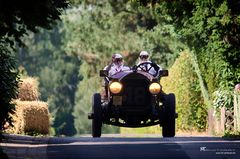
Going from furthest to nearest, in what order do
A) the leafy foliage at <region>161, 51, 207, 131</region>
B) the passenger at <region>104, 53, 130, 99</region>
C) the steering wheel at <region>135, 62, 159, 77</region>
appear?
the leafy foliage at <region>161, 51, 207, 131</region> → the passenger at <region>104, 53, 130, 99</region> → the steering wheel at <region>135, 62, 159, 77</region>

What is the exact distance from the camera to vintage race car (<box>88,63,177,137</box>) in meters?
20.2

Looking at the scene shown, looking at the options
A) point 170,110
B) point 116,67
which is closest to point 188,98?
point 116,67

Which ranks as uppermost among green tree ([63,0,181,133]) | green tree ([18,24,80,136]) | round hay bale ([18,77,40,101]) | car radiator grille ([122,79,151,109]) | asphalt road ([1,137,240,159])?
green tree ([18,24,80,136])

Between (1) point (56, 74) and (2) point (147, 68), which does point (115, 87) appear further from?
(1) point (56, 74)

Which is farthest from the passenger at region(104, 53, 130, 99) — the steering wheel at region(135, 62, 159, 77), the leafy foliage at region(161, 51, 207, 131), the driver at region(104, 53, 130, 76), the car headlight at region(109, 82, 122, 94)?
the leafy foliage at region(161, 51, 207, 131)

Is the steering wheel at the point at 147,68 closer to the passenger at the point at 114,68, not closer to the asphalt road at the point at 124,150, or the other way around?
the passenger at the point at 114,68

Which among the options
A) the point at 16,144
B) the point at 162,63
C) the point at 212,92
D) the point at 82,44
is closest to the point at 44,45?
the point at 82,44

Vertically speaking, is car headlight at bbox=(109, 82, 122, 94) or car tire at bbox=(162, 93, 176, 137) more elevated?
car headlight at bbox=(109, 82, 122, 94)

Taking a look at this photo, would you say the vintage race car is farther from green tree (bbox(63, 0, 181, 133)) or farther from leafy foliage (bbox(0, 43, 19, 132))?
green tree (bbox(63, 0, 181, 133))

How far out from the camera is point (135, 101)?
20625mm

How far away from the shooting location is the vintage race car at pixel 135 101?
20250 mm

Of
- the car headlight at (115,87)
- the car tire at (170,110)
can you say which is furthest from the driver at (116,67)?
the car tire at (170,110)

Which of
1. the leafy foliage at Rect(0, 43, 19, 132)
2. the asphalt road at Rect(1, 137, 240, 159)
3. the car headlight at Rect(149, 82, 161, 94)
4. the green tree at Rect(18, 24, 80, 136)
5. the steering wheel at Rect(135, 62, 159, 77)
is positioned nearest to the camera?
the asphalt road at Rect(1, 137, 240, 159)

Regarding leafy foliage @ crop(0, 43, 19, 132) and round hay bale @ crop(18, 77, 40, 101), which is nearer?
leafy foliage @ crop(0, 43, 19, 132)
